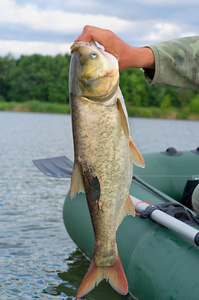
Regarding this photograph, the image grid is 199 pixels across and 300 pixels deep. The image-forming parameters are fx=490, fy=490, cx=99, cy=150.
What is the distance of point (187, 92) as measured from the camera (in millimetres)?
58719

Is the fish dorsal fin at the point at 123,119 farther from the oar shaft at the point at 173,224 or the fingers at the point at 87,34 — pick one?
the oar shaft at the point at 173,224

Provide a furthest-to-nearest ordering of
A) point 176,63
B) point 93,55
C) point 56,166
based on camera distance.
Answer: point 56,166
point 176,63
point 93,55

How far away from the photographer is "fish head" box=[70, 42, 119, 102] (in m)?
1.98

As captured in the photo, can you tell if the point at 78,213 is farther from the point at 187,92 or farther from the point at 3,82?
the point at 3,82

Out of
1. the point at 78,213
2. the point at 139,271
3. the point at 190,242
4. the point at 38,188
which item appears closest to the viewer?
the point at 190,242

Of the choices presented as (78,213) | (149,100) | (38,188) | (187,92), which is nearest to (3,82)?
(149,100)

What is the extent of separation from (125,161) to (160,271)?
1391 mm

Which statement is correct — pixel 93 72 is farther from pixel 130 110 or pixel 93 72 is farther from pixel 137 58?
pixel 130 110

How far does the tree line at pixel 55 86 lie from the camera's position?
56.8 metres

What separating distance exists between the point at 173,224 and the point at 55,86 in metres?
58.6

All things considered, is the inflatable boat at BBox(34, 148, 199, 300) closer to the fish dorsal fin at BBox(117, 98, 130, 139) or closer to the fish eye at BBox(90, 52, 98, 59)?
the fish dorsal fin at BBox(117, 98, 130, 139)

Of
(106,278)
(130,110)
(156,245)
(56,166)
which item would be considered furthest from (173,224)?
(130,110)

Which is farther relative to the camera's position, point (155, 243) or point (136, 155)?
point (155, 243)

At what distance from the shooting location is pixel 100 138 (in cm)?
206
